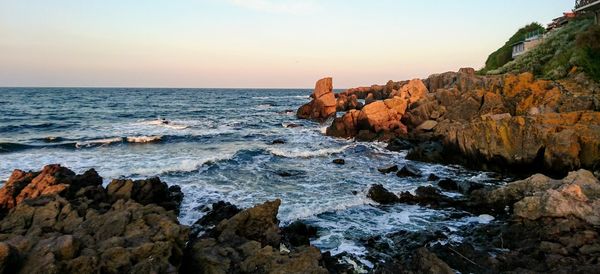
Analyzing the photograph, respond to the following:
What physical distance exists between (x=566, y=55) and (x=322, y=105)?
97.9 ft

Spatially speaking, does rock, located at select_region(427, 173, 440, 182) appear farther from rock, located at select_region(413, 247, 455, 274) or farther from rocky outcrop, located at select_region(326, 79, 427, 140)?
rocky outcrop, located at select_region(326, 79, 427, 140)

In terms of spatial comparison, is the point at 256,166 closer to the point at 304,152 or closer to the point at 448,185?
the point at 304,152

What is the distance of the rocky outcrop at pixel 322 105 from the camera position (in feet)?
179

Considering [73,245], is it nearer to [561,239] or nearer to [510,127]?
[561,239]

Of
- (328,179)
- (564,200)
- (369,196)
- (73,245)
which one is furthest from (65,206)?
(564,200)

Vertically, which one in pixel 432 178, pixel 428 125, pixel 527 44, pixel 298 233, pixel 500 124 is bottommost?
pixel 298 233

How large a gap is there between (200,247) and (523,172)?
58.1 ft

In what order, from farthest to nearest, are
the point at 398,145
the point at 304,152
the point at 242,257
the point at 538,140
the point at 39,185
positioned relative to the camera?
the point at 398,145 < the point at 304,152 < the point at 538,140 < the point at 39,185 < the point at 242,257

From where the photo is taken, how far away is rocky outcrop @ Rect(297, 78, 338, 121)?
5469 centimetres

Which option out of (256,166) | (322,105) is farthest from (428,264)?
(322,105)

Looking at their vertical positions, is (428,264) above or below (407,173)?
above

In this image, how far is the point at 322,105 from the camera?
54.8m

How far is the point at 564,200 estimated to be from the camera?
12781 millimetres

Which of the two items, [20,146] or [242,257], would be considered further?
[20,146]
